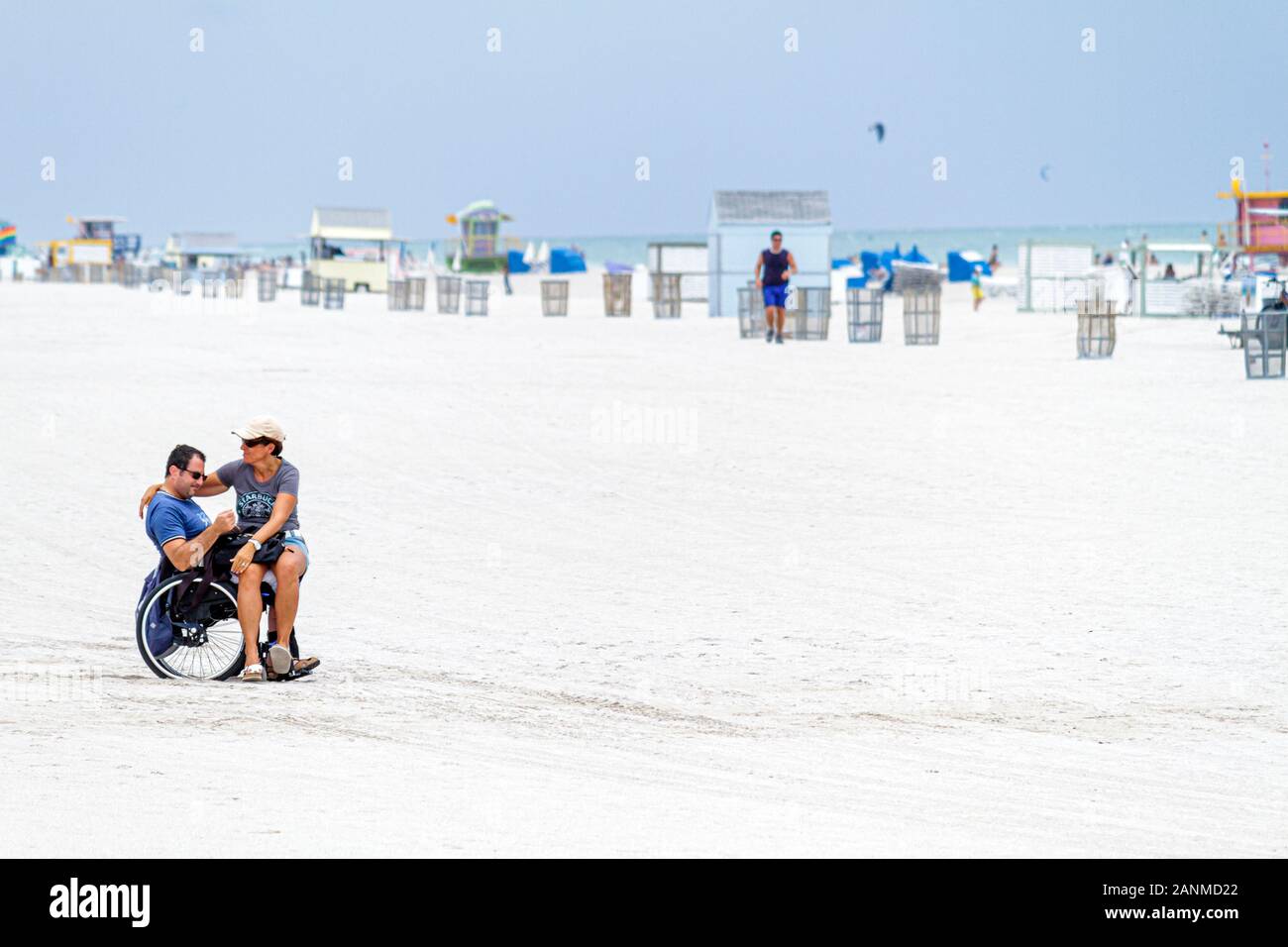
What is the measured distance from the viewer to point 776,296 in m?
24.1

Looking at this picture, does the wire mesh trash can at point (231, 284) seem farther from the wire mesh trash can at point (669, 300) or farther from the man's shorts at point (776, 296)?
the man's shorts at point (776, 296)

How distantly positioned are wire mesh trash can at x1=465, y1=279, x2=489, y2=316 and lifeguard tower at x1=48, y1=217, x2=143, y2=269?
39845mm

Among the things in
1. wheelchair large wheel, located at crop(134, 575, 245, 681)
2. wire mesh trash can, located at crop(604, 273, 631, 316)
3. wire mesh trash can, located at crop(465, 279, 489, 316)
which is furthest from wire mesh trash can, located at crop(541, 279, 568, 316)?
wheelchair large wheel, located at crop(134, 575, 245, 681)

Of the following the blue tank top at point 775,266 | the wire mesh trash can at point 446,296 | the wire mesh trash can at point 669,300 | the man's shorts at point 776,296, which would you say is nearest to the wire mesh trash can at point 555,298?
the wire mesh trash can at point 446,296

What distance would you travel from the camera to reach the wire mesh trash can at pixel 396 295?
38.2 meters

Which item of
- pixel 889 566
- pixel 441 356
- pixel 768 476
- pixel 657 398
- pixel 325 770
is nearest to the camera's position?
pixel 325 770

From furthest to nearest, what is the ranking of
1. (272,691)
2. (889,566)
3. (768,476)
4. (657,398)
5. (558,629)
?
(657,398)
(768,476)
(889,566)
(558,629)
(272,691)

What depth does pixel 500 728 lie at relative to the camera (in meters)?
6.14

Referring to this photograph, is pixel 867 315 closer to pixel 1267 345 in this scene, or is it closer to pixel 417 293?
pixel 1267 345

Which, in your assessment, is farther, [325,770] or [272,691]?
[272,691]

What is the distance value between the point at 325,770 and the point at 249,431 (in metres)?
1.88

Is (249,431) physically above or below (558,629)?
above
